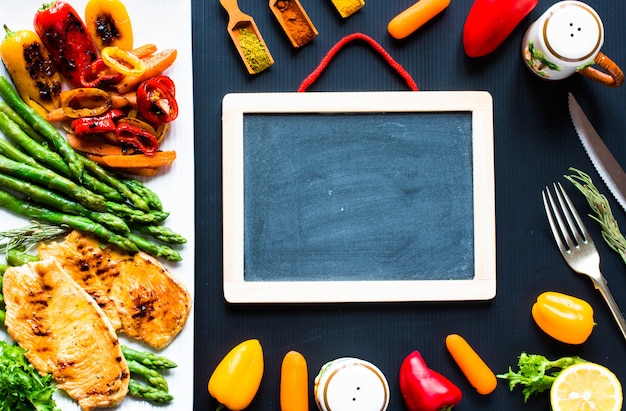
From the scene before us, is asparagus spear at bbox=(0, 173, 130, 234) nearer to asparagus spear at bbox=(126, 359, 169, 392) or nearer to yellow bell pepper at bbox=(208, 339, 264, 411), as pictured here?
asparagus spear at bbox=(126, 359, 169, 392)

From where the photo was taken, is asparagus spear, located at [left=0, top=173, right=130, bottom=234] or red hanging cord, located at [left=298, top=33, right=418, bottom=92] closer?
asparagus spear, located at [left=0, top=173, right=130, bottom=234]

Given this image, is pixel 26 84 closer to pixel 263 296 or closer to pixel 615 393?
pixel 263 296

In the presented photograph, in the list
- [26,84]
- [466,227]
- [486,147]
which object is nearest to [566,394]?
[466,227]

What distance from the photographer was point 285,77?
2408 millimetres

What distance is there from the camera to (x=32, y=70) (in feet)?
7.32

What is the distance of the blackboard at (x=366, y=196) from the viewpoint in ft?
7.72

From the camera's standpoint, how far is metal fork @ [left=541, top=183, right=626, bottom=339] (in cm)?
241

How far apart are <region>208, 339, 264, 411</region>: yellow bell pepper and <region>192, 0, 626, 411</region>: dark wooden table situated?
70 mm

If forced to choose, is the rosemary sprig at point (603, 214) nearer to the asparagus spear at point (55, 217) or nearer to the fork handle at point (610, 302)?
the fork handle at point (610, 302)

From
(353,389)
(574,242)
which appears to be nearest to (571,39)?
(574,242)

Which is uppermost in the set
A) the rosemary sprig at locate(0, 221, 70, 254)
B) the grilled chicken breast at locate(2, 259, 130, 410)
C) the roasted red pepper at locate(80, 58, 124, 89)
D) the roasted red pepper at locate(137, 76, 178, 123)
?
the roasted red pepper at locate(80, 58, 124, 89)

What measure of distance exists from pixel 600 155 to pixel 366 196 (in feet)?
3.10

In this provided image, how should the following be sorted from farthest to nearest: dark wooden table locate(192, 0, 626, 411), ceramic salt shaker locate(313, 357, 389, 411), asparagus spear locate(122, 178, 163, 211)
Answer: dark wooden table locate(192, 0, 626, 411)
asparagus spear locate(122, 178, 163, 211)
ceramic salt shaker locate(313, 357, 389, 411)

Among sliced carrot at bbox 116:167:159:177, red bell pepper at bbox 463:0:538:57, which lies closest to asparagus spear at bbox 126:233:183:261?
sliced carrot at bbox 116:167:159:177
